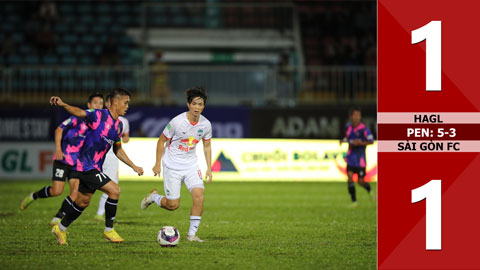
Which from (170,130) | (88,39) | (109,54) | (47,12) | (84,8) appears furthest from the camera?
(84,8)

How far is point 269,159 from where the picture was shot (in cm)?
2298

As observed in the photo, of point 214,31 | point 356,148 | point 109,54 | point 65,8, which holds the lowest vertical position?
point 356,148

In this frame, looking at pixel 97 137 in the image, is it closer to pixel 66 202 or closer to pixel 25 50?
pixel 66 202

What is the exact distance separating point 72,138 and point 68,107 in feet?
9.32

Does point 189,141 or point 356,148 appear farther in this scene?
point 356,148

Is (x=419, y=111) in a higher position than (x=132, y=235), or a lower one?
higher

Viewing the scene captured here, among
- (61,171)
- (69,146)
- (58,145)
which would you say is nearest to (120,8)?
(61,171)

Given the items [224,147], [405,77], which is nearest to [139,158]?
[224,147]

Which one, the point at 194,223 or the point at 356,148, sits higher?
the point at 356,148

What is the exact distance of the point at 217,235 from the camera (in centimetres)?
1101

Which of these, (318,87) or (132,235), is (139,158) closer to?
(318,87)

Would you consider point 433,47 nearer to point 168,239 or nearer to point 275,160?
point 168,239

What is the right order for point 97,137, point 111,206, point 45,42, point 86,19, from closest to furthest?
point 97,137
point 111,206
point 45,42
point 86,19

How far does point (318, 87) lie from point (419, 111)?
17710 mm
